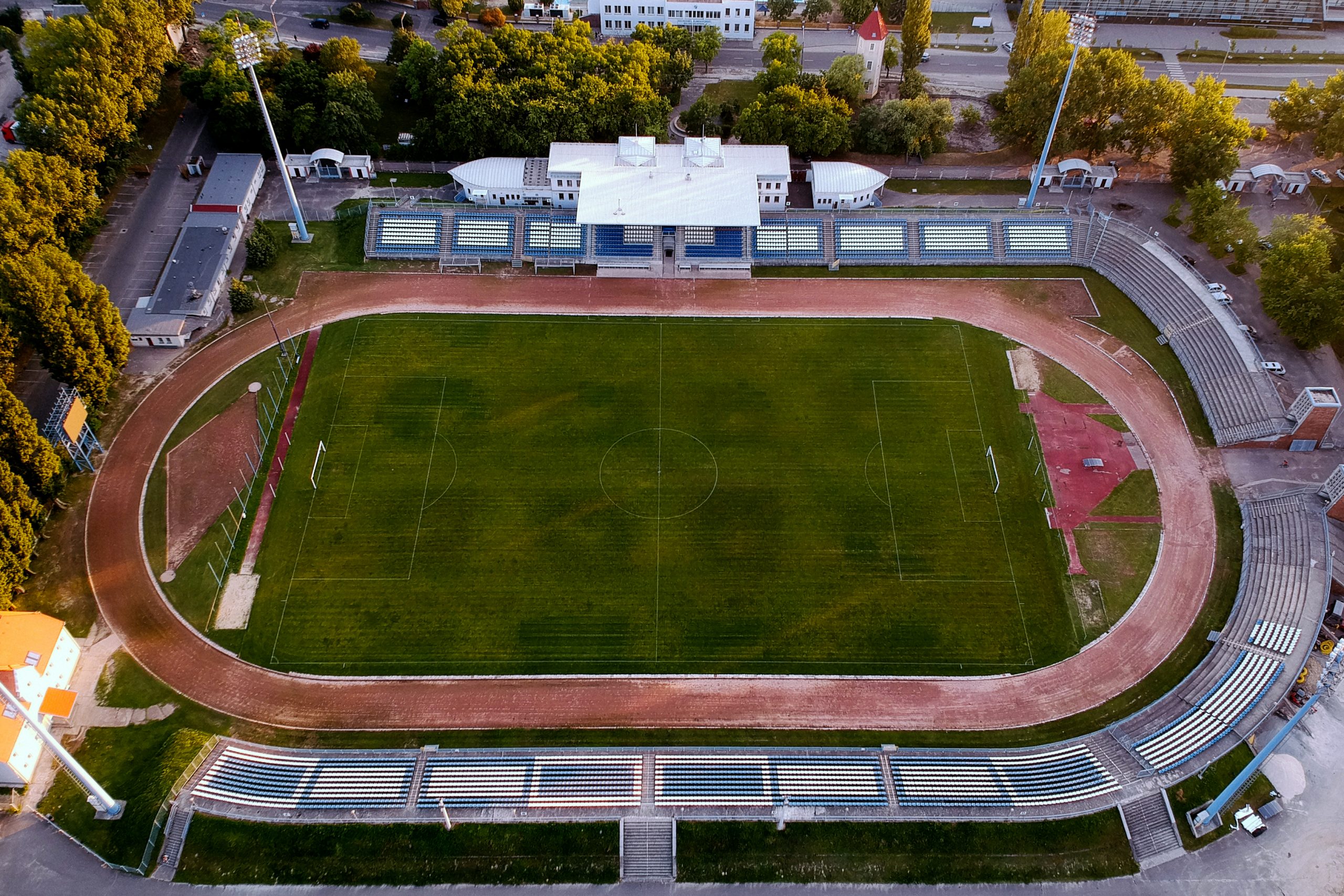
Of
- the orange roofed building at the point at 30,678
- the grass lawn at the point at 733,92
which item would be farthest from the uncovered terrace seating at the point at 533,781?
the grass lawn at the point at 733,92

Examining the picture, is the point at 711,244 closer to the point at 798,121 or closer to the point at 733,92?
the point at 798,121

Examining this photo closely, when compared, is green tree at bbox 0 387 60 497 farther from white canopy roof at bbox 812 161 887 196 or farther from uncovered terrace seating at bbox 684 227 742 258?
white canopy roof at bbox 812 161 887 196

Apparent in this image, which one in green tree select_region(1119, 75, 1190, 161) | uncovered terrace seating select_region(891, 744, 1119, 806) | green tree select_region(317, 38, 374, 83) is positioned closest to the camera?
uncovered terrace seating select_region(891, 744, 1119, 806)

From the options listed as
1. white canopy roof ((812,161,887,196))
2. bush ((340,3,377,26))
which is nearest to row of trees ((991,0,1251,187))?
white canopy roof ((812,161,887,196))

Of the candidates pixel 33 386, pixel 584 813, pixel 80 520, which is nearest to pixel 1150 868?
pixel 584 813

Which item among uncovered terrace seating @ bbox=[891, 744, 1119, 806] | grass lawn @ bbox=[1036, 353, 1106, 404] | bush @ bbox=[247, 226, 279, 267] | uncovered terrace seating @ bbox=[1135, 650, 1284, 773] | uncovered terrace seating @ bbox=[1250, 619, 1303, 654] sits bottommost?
uncovered terrace seating @ bbox=[891, 744, 1119, 806]
